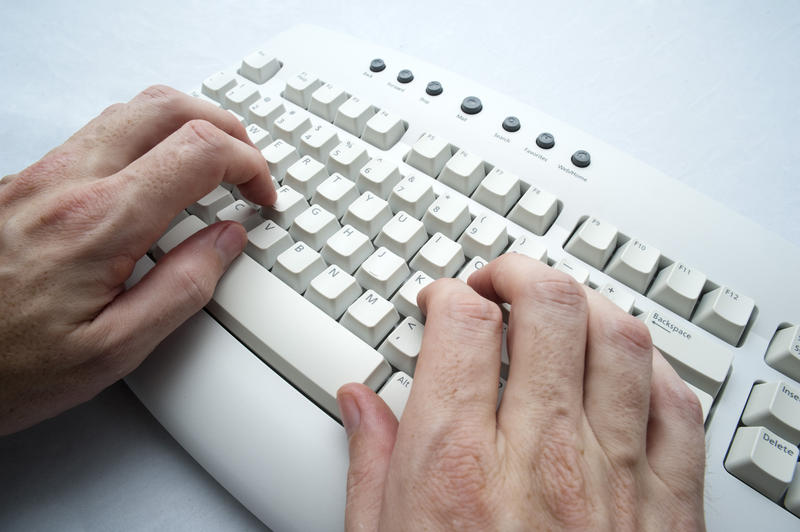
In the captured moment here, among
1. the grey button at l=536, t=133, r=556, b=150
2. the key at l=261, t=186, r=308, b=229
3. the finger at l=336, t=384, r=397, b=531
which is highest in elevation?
the grey button at l=536, t=133, r=556, b=150

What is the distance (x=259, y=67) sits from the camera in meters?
0.60

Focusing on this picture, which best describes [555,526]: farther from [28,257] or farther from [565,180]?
[28,257]

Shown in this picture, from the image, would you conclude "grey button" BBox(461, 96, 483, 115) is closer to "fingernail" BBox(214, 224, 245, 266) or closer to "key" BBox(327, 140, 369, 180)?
"key" BBox(327, 140, 369, 180)

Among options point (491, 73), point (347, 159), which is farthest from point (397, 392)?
point (491, 73)

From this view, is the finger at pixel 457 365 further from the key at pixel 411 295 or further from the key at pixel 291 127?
the key at pixel 291 127

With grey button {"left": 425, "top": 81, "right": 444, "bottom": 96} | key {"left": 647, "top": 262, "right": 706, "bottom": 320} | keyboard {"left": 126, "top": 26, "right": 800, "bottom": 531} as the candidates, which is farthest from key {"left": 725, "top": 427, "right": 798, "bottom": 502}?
grey button {"left": 425, "top": 81, "right": 444, "bottom": 96}

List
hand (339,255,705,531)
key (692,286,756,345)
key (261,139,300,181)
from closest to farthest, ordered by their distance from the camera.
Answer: hand (339,255,705,531)
key (692,286,756,345)
key (261,139,300,181)

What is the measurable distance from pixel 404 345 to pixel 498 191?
0.18 meters

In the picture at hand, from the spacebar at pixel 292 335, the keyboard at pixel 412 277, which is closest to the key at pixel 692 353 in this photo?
the keyboard at pixel 412 277

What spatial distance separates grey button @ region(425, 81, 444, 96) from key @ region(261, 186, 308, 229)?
0.20 meters

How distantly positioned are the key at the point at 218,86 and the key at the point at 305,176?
0.17m

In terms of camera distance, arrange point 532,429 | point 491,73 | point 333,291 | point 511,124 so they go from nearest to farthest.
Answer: point 532,429 → point 333,291 → point 511,124 → point 491,73

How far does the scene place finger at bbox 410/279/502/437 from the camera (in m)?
0.33

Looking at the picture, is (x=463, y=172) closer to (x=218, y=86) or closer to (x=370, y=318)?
(x=370, y=318)
